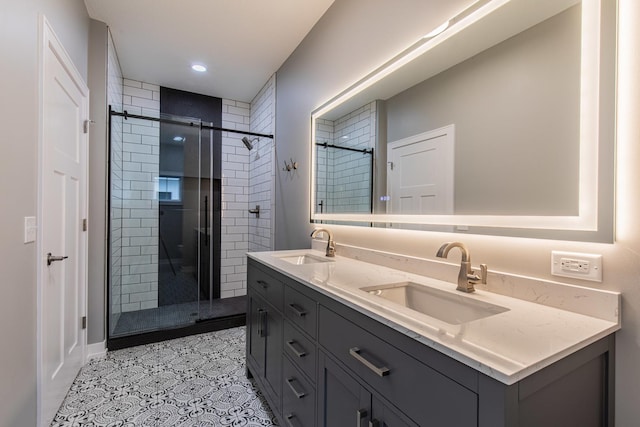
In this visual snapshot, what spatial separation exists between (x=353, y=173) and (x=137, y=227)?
2.53 meters

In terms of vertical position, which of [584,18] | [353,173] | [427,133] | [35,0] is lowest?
[353,173]

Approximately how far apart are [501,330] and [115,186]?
3.33 meters

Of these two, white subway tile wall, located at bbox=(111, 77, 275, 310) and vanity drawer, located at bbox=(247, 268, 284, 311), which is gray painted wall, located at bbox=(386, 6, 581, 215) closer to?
vanity drawer, located at bbox=(247, 268, 284, 311)

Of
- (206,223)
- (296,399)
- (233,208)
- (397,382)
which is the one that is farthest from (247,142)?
(397,382)

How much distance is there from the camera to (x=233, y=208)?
3.95m

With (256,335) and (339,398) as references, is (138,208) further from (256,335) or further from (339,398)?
(339,398)

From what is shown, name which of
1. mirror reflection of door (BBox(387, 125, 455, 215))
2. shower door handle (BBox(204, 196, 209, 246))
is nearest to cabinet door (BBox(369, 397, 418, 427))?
mirror reflection of door (BBox(387, 125, 455, 215))

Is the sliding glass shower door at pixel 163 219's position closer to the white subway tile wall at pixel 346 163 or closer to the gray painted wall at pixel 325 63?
the gray painted wall at pixel 325 63

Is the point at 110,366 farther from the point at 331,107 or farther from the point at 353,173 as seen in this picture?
the point at 331,107

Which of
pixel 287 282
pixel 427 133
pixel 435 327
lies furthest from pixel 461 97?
pixel 287 282

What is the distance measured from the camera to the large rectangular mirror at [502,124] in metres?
0.93

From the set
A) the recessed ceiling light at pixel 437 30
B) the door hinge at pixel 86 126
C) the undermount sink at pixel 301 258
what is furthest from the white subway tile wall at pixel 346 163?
the door hinge at pixel 86 126

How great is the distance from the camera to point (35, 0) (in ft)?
4.57

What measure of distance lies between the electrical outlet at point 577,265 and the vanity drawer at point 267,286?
1.16 metres
